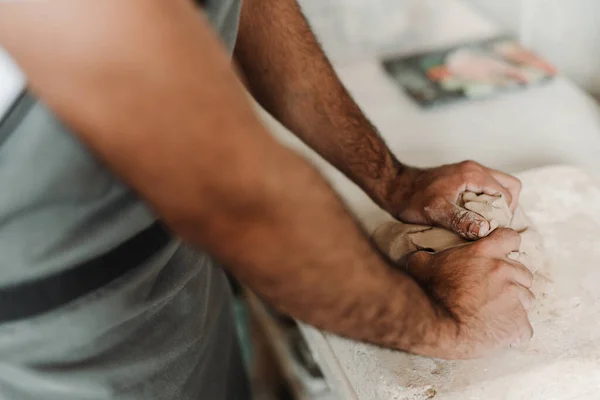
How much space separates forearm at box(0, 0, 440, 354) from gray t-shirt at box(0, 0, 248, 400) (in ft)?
0.41

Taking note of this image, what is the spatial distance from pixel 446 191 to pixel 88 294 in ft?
1.31

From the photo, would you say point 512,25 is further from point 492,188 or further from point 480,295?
point 480,295

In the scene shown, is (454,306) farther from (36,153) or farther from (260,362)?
(260,362)

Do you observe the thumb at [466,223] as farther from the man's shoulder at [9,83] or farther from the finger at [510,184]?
the man's shoulder at [9,83]

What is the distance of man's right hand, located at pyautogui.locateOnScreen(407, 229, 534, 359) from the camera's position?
55 centimetres

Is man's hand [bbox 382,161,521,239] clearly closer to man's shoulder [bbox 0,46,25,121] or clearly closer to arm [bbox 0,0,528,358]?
arm [bbox 0,0,528,358]

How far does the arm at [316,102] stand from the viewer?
0.76m

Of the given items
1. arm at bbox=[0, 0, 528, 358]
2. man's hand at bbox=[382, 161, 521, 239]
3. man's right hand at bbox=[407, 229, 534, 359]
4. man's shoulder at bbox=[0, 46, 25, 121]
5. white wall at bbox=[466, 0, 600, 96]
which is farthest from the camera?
white wall at bbox=[466, 0, 600, 96]

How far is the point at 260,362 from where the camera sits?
150 centimetres

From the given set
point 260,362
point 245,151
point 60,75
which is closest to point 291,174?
point 245,151

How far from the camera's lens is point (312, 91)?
2.59 ft

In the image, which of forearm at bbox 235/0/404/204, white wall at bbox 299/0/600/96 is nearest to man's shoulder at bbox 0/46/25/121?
forearm at bbox 235/0/404/204

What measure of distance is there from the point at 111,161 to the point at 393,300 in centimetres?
25

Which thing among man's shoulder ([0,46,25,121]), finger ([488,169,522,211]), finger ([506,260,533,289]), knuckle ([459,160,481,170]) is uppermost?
man's shoulder ([0,46,25,121])
